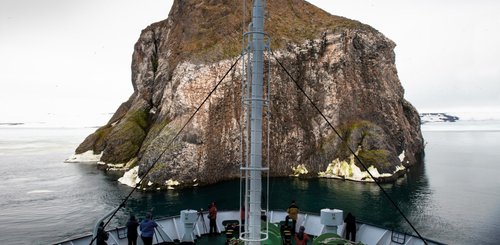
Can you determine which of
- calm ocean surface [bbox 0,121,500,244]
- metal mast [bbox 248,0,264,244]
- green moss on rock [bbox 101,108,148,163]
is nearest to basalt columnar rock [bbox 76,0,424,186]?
green moss on rock [bbox 101,108,148,163]

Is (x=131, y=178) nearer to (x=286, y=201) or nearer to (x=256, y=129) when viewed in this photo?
(x=286, y=201)

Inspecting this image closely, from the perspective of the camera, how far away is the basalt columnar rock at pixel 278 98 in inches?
2862

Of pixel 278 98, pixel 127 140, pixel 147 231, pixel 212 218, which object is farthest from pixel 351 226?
pixel 127 140

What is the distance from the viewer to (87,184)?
7000cm

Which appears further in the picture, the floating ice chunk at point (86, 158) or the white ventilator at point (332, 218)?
the floating ice chunk at point (86, 158)

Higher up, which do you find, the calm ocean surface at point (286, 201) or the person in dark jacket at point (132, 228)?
the person in dark jacket at point (132, 228)

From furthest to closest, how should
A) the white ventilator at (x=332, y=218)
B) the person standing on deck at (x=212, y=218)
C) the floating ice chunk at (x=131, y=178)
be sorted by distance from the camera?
the floating ice chunk at (x=131, y=178), the person standing on deck at (x=212, y=218), the white ventilator at (x=332, y=218)

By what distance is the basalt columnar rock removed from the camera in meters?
72.7

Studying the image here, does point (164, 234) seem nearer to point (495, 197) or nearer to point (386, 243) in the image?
point (386, 243)

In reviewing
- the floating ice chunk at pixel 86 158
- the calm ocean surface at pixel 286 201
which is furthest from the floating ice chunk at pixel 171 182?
the floating ice chunk at pixel 86 158

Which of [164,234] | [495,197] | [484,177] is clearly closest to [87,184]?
[164,234]

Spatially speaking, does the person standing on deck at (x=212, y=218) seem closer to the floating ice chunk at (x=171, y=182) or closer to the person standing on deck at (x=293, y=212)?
the person standing on deck at (x=293, y=212)

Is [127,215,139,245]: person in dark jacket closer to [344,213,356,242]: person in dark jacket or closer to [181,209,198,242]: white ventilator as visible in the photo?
[181,209,198,242]: white ventilator

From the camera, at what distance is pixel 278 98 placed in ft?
278
